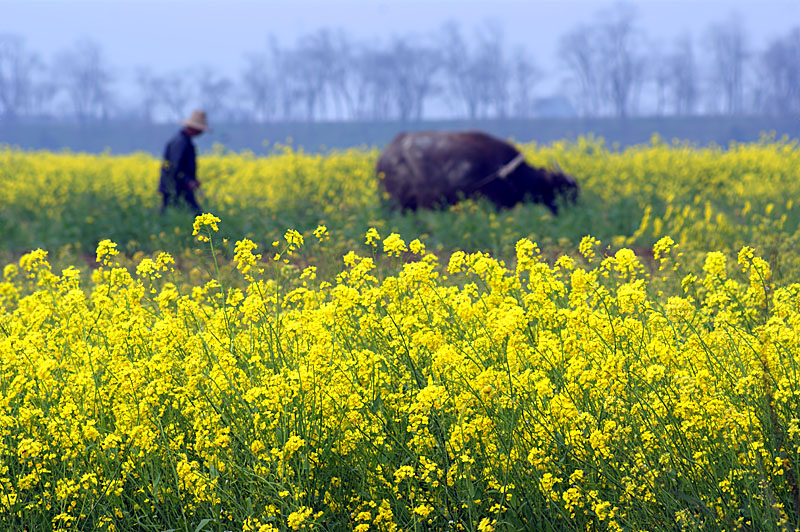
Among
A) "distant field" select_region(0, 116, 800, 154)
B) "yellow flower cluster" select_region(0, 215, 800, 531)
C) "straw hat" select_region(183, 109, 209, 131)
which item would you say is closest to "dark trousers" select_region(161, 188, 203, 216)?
"straw hat" select_region(183, 109, 209, 131)

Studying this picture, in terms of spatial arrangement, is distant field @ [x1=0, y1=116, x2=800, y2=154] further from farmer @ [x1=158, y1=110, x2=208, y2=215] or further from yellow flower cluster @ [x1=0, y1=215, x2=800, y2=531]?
yellow flower cluster @ [x1=0, y1=215, x2=800, y2=531]

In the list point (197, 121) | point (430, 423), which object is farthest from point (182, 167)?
point (430, 423)

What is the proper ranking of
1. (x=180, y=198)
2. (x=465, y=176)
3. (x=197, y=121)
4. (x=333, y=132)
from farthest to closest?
(x=333, y=132) → (x=465, y=176) → (x=180, y=198) → (x=197, y=121)

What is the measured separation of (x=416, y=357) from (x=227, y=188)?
1148 centimetres

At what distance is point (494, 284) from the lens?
3.67 metres

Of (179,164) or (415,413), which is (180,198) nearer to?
(179,164)

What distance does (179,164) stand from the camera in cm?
1084

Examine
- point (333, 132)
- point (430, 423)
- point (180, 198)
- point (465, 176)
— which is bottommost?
point (430, 423)

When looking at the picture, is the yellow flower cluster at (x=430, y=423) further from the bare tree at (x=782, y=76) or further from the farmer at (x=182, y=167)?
the bare tree at (x=782, y=76)

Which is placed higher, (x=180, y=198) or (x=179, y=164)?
(x=179, y=164)

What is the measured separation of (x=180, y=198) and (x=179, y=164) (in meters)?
0.63

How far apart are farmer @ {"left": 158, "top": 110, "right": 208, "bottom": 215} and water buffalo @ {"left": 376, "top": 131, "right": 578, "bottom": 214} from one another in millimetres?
3045

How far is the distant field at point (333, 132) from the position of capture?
183ft

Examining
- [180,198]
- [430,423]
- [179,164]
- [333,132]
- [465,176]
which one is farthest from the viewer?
[333,132]
